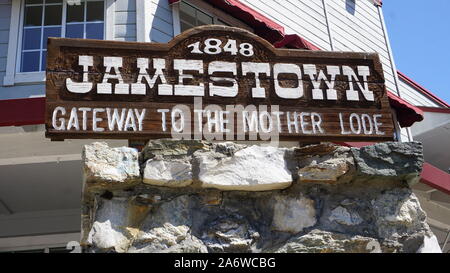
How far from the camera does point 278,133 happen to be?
378 cm

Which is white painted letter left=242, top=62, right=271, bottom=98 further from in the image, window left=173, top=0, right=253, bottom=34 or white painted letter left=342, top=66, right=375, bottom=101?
window left=173, top=0, right=253, bottom=34

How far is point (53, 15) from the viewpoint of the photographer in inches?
326

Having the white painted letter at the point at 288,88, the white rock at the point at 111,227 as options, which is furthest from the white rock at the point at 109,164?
the white painted letter at the point at 288,88

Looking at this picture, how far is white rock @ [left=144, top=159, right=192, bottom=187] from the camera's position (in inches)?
127

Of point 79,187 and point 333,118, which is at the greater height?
point 79,187

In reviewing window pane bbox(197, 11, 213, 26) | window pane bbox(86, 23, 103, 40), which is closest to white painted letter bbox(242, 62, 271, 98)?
window pane bbox(86, 23, 103, 40)

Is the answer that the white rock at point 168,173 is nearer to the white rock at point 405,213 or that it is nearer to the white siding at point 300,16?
the white rock at point 405,213

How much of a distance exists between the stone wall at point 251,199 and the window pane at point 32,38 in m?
5.31

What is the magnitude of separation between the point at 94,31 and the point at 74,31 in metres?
0.30

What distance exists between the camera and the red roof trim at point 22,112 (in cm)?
667
